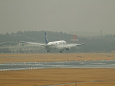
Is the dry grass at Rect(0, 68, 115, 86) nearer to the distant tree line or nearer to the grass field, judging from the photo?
the grass field

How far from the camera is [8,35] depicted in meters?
169

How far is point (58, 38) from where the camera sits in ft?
562

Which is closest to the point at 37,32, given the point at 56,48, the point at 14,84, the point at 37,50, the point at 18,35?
the point at 18,35

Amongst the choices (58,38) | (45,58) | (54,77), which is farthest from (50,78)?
(58,38)

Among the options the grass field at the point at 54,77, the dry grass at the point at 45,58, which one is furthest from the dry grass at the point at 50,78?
the dry grass at the point at 45,58

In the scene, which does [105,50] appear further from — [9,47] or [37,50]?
[9,47]

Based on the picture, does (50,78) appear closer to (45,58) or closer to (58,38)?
(45,58)

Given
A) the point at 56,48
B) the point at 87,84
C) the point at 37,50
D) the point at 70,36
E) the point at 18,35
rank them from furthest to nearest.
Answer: the point at 18,35, the point at 70,36, the point at 37,50, the point at 56,48, the point at 87,84

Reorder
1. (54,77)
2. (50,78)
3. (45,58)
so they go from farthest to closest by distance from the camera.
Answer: (45,58) < (54,77) < (50,78)

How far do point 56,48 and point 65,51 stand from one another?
25.8 feet

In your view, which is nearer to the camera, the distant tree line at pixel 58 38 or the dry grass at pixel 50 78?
the dry grass at pixel 50 78

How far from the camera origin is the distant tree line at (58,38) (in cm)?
13325

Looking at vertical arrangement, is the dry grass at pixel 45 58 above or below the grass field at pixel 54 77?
above

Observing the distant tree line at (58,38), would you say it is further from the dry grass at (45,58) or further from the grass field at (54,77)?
the grass field at (54,77)
